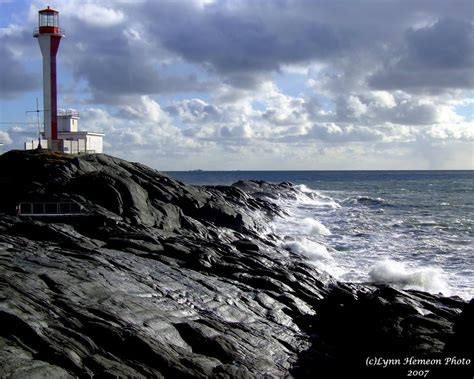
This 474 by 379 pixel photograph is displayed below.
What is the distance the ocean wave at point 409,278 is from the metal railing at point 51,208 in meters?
14.1

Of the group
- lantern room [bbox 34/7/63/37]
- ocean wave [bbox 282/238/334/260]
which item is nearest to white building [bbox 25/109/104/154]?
lantern room [bbox 34/7/63/37]

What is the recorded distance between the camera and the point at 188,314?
13.4 meters

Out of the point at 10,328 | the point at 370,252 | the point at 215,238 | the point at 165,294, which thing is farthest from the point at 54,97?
the point at 10,328

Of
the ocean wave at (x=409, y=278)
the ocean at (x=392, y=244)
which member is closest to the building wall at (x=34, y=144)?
the ocean at (x=392, y=244)

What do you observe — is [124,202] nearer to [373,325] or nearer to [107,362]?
[373,325]

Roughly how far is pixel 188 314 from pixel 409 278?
14.1 m

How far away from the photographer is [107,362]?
9.84 m

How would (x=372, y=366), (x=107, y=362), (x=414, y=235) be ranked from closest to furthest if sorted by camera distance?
(x=107, y=362) → (x=372, y=366) → (x=414, y=235)

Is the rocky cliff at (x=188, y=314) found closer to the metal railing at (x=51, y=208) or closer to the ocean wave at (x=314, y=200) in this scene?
the metal railing at (x=51, y=208)

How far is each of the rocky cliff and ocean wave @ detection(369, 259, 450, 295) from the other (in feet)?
12.5

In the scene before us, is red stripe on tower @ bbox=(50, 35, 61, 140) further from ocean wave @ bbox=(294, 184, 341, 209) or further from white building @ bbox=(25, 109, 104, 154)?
ocean wave @ bbox=(294, 184, 341, 209)

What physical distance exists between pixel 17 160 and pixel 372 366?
29958 mm

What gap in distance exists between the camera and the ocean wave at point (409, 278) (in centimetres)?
2298

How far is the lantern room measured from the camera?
50562 mm
